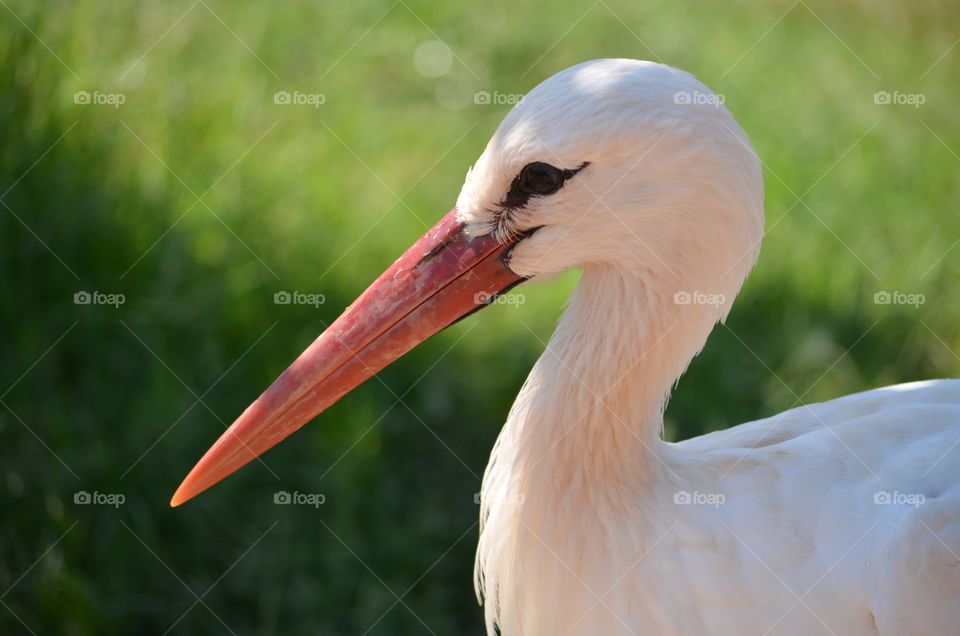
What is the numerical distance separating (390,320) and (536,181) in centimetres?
42

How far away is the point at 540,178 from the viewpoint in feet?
6.48

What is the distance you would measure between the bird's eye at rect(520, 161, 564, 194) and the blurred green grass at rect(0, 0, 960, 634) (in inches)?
60.9

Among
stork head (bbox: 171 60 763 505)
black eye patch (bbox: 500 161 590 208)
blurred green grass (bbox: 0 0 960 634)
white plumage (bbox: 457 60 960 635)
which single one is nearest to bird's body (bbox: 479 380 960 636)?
white plumage (bbox: 457 60 960 635)

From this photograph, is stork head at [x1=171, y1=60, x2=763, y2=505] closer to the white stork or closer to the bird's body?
the white stork

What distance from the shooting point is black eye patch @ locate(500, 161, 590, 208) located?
6.41ft

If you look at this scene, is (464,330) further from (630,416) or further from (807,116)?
(807,116)

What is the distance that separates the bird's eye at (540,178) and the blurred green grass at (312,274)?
155cm

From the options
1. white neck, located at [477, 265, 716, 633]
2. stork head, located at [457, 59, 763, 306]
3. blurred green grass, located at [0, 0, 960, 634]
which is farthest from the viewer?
blurred green grass, located at [0, 0, 960, 634]

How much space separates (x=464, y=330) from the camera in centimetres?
388

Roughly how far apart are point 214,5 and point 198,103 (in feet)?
2.97

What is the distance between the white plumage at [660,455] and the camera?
190 centimetres

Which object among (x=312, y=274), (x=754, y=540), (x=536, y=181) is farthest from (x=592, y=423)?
(x=312, y=274)

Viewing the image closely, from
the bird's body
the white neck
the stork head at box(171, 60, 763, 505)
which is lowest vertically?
the bird's body

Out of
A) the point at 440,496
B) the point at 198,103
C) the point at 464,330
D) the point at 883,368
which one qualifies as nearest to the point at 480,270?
the point at 440,496
